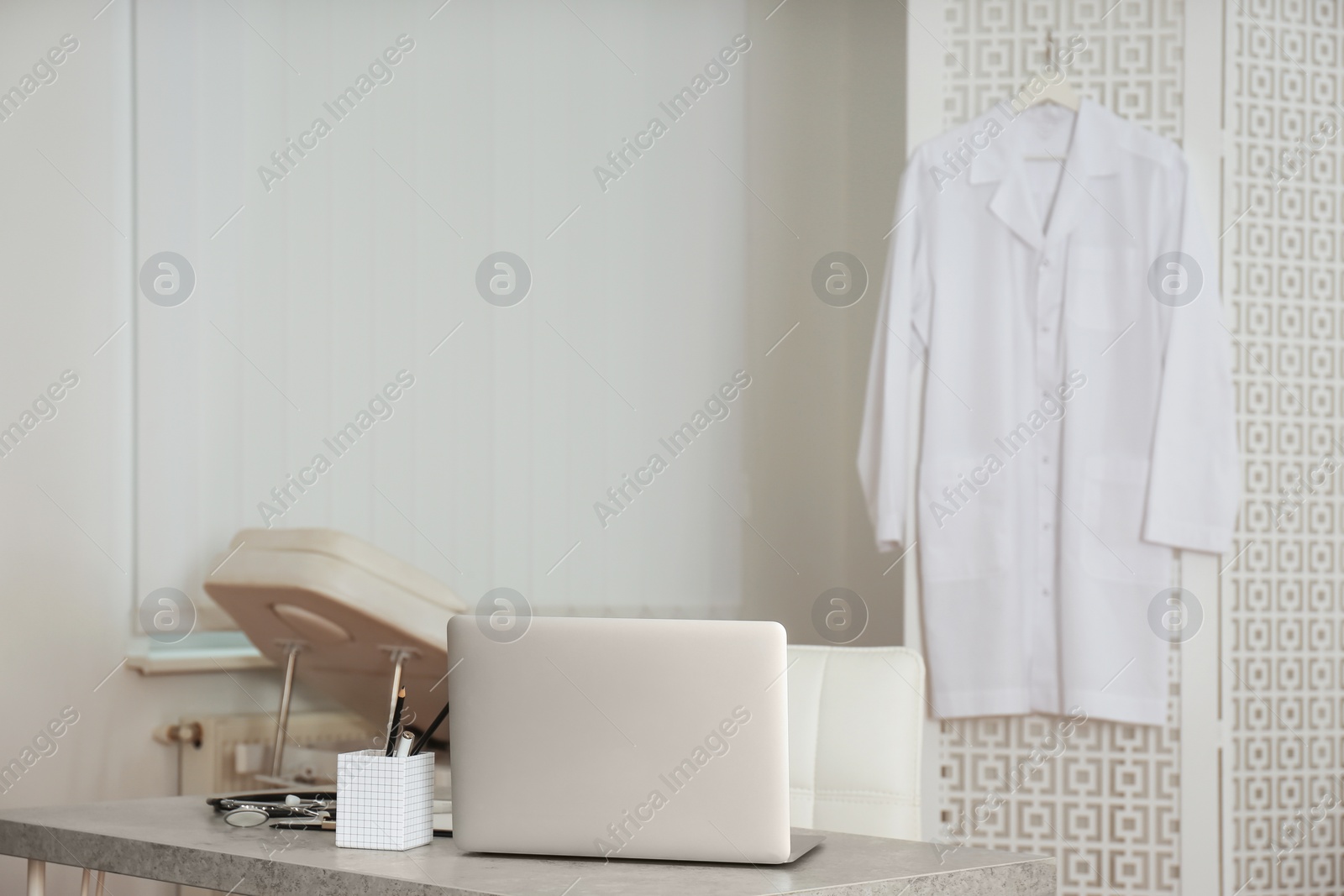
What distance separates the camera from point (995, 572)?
2.77 meters

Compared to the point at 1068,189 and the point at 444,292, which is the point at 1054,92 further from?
the point at 444,292

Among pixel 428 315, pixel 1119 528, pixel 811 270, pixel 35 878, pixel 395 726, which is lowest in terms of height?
pixel 35 878

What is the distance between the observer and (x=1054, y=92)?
2809 millimetres

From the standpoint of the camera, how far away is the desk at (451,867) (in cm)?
126

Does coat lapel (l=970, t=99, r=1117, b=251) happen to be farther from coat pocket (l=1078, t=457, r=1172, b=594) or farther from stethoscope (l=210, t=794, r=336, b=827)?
stethoscope (l=210, t=794, r=336, b=827)

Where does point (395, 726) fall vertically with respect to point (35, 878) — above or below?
above

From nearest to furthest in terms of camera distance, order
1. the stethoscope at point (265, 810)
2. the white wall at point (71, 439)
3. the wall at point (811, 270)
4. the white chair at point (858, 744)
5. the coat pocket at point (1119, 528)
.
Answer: the stethoscope at point (265, 810), the white chair at point (858, 744), the coat pocket at point (1119, 528), the white wall at point (71, 439), the wall at point (811, 270)

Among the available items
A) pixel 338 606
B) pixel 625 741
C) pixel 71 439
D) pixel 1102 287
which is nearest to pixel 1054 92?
pixel 1102 287

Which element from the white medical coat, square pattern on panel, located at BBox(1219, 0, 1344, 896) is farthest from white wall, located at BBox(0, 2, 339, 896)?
square pattern on panel, located at BBox(1219, 0, 1344, 896)

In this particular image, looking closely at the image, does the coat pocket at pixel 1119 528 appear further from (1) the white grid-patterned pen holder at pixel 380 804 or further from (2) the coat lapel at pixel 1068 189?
(1) the white grid-patterned pen holder at pixel 380 804

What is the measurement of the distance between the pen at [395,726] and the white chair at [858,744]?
601mm

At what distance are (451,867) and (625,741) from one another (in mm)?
231

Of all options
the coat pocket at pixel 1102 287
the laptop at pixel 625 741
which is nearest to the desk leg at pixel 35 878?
the laptop at pixel 625 741

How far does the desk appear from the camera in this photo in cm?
126
